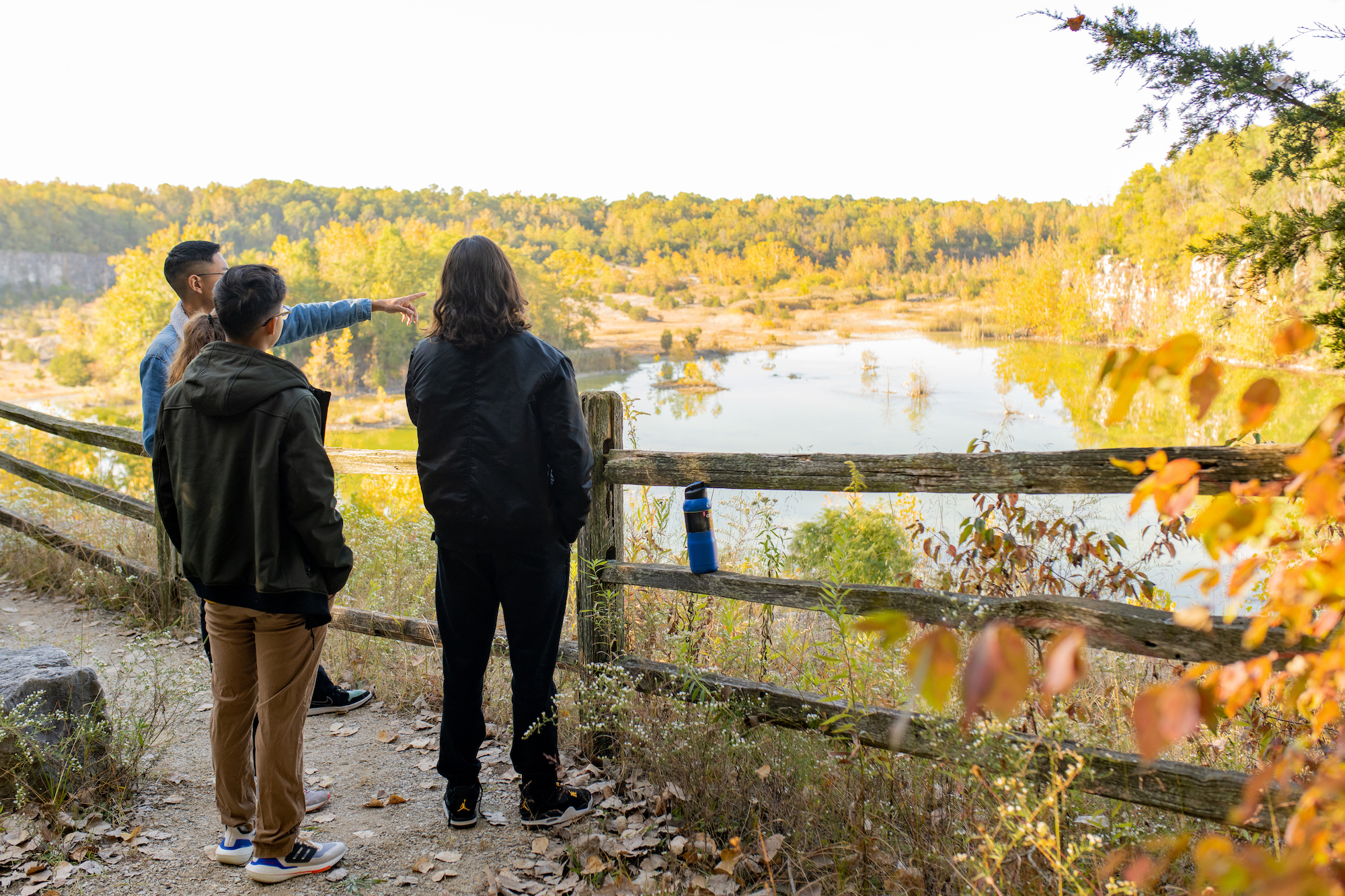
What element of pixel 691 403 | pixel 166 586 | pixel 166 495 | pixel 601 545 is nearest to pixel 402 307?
pixel 166 495

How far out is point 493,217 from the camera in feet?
229

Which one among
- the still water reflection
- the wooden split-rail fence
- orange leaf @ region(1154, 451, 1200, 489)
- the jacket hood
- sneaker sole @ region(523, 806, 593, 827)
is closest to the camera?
orange leaf @ region(1154, 451, 1200, 489)

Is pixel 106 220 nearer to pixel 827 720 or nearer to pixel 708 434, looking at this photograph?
pixel 708 434

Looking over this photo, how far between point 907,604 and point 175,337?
3253 mm

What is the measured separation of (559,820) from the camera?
311 centimetres

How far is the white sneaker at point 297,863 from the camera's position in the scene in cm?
279

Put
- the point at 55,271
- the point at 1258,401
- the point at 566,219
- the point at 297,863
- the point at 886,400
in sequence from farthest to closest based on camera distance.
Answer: the point at 55,271 < the point at 566,219 < the point at 886,400 < the point at 297,863 < the point at 1258,401

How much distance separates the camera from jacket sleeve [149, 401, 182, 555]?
9.27 feet

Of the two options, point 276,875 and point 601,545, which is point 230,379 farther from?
point 276,875

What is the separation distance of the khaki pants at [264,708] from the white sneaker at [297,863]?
1.0 inches

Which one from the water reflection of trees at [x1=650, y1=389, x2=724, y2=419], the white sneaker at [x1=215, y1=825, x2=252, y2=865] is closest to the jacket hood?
the white sneaker at [x1=215, y1=825, x2=252, y2=865]

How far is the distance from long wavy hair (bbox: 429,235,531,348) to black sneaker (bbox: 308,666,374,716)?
7.95 ft

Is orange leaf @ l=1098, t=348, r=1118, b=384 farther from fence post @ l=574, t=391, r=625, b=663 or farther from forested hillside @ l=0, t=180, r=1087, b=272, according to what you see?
forested hillside @ l=0, t=180, r=1087, b=272

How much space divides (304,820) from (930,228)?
52.5 meters
